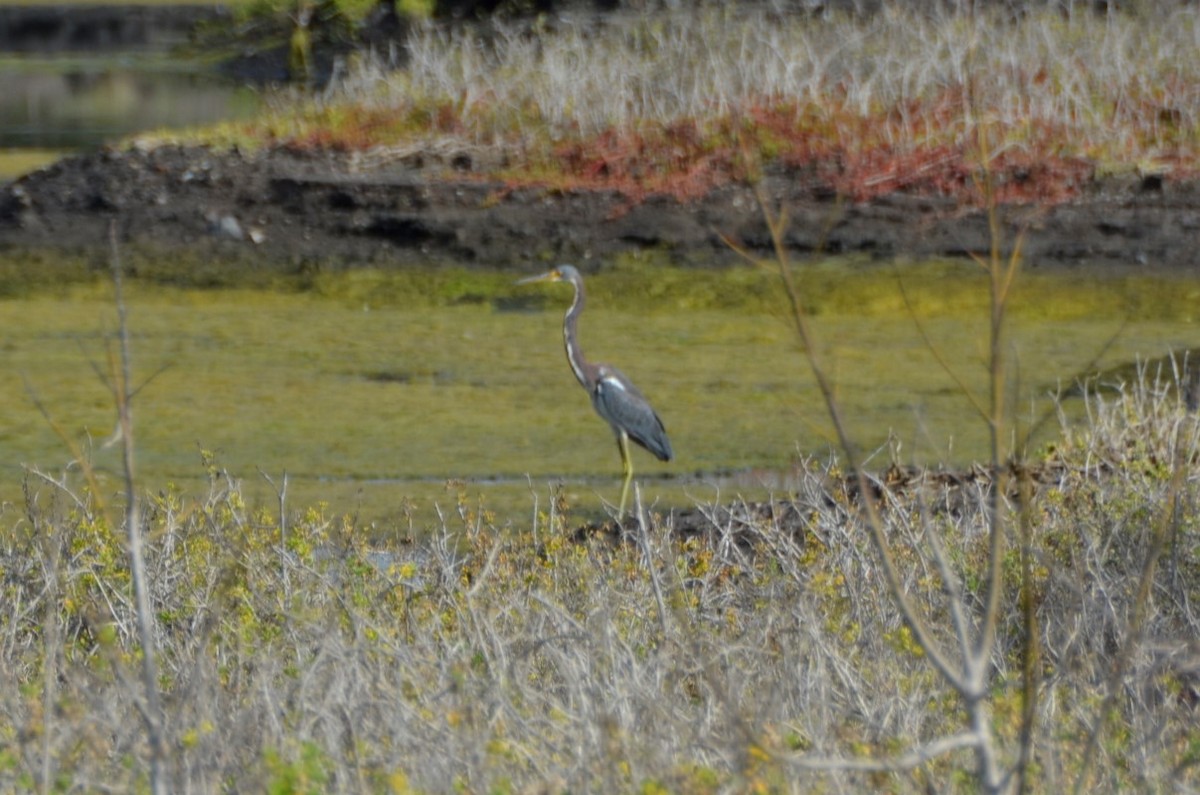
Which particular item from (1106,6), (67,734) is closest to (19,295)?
(67,734)

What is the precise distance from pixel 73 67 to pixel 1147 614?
120 ft

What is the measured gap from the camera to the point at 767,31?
21.0 m

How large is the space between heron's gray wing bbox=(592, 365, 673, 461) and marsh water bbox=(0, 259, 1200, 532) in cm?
24

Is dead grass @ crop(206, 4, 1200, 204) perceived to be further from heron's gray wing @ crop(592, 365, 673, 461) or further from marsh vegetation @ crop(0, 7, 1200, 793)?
heron's gray wing @ crop(592, 365, 673, 461)

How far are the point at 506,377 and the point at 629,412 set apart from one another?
102 inches

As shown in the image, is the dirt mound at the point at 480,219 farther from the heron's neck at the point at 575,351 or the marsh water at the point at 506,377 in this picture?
the heron's neck at the point at 575,351

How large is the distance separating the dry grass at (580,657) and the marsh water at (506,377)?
2.36 feet

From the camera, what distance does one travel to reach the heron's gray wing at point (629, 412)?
8.24m

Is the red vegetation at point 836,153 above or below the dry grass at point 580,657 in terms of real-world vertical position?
below

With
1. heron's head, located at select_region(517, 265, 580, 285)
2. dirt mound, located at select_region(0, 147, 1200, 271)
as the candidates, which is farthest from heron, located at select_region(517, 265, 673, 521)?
dirt mound, located at select_region(0, 147, 1200, 271)

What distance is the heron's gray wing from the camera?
8242mm

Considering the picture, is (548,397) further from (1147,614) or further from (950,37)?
(950,37)

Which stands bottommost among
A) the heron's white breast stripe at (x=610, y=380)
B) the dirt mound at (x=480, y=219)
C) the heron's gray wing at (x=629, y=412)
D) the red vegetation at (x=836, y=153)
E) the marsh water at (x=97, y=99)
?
the marsh water at (x=97, y=99)

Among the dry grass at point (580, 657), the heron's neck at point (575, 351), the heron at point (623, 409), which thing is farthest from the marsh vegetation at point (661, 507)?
the heron's neck at point (575, 351)
